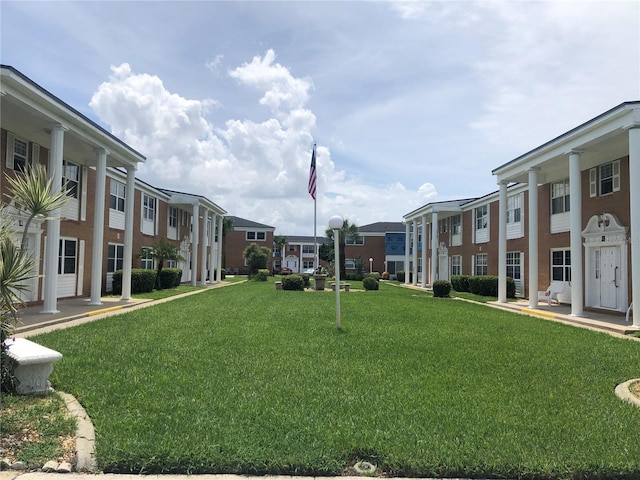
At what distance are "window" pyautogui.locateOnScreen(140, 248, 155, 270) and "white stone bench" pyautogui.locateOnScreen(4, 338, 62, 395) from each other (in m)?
20.0

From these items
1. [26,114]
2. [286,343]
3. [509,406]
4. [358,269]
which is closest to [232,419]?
[509,406]

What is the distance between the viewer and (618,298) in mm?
15797

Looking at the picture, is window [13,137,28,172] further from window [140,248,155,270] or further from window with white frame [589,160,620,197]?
window with white frame [589,160,620,197]

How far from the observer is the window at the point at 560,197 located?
19703 millimetres

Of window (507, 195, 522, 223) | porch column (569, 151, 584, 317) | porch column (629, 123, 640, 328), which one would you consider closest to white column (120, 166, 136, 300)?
porch column (569, 151, 584, 317)

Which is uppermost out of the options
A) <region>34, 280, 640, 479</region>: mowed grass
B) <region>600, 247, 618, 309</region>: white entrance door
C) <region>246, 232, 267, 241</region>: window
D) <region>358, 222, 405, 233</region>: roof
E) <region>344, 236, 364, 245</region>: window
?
<region>358, 222, 405, 233</region>: roof

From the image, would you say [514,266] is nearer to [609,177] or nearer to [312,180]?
[609,177]

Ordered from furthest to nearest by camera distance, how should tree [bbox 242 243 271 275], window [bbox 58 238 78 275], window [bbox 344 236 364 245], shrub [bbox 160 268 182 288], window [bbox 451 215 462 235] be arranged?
window [bbox 344 236 364 245] < tree [bbox 242 243 271 275] < window [bbox 451 215 462 235] < shrub [bbox 160 268 182 288] < window [bbox 58 238 78 275]

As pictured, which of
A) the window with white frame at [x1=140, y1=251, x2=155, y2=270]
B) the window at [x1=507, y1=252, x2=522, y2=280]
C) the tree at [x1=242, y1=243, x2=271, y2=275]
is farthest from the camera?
the tree at [x1=242, y1=243, x2=271, y2=275]

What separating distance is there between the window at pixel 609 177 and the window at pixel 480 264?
12.8m

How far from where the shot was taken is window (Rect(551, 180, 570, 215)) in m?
19.7

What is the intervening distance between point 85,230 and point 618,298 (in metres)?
19.9

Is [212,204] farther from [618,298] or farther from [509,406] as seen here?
[509,406]

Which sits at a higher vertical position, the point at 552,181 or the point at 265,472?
the point at 552,181
